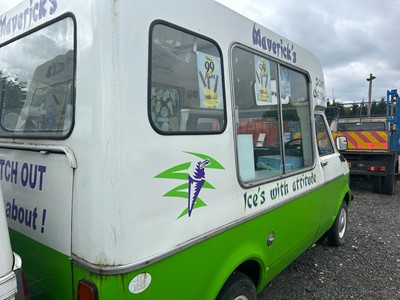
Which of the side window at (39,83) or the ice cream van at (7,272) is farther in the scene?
the side window at (39,83)

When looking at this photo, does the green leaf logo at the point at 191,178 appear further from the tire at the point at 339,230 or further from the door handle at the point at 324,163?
the tire at the point at 339,230

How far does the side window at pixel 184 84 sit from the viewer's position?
1638mm

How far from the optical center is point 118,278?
4.66 ft

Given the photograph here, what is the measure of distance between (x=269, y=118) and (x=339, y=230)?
2.68 meters

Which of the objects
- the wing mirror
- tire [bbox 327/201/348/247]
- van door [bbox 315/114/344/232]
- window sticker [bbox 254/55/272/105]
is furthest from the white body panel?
tire [bbox 327/201/348/247]

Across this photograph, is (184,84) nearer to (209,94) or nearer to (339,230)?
(209,94)

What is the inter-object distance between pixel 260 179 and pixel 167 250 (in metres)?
1.04

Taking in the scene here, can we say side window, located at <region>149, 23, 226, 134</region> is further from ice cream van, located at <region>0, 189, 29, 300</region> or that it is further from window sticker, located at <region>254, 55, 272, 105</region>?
ice cream van, located at <region>0, 189, 29, 300</region>

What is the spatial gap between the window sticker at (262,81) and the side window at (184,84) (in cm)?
55

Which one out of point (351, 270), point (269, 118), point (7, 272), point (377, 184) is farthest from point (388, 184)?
point (7, 272)

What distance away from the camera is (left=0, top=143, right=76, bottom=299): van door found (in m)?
1.59

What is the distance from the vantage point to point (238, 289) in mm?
2146

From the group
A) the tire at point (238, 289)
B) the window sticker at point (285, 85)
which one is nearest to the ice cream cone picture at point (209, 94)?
the window sticker at point (285, 85)

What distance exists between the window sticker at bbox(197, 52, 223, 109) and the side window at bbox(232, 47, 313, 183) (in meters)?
0.20
